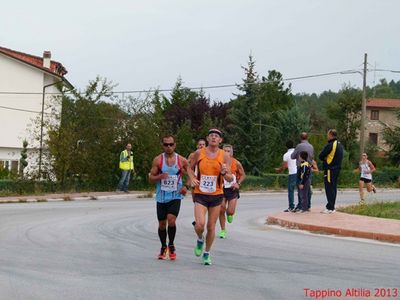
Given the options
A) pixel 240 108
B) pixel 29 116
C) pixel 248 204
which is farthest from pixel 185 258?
pixel 29 116

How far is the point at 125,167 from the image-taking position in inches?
1096

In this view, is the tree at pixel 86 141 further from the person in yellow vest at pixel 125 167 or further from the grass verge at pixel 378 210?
the grass verge at pixel 378 210

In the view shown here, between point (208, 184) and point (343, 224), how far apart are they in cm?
576

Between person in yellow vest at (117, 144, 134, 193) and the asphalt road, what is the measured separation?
11.0m

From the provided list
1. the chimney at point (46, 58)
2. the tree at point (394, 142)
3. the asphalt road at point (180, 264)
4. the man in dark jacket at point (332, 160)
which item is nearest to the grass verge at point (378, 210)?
the man in dark jacket at point (332, 160)

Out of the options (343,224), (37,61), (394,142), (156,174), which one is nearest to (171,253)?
(156,174)

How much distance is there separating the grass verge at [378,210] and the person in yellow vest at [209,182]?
7.33 metres

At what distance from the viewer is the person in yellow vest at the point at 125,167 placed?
27.6 metres

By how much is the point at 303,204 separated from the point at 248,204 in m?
5.51

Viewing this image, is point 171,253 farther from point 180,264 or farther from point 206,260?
point 206,260

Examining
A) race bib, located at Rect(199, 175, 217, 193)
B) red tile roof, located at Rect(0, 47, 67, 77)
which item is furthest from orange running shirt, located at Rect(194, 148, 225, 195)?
red tile roof, located at Rect(0, 47, 67, 77)

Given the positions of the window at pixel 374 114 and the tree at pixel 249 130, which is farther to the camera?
the window at pixel 374 114

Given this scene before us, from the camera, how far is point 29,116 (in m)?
56.9

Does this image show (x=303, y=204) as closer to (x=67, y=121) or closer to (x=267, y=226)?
(x=267, y=226)
